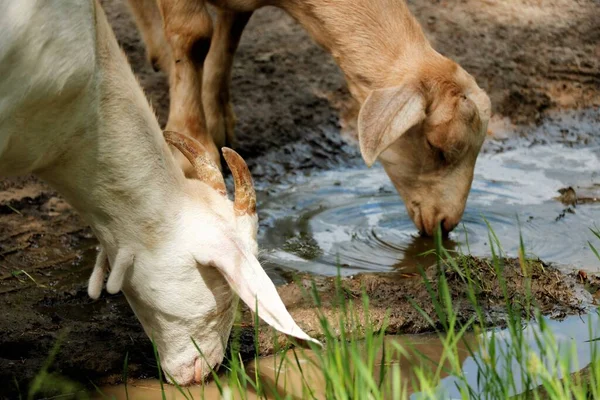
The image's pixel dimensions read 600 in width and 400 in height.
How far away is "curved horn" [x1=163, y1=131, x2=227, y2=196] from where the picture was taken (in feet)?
13.0

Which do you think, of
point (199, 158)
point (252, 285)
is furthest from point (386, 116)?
point (252, 285)

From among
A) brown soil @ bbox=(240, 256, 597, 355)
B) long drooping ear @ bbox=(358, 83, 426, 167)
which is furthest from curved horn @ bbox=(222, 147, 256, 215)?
long drooping ear @ bbox=(358, 83, 426, 167)

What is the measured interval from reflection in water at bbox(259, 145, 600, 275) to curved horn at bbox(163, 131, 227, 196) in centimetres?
168

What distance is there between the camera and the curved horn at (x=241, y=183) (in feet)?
12.5

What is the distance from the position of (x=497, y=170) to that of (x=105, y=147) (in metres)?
4.17

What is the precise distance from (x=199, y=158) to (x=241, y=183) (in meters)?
0.22

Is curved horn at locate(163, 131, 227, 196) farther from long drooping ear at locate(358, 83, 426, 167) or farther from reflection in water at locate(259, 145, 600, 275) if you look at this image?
reflection in water at locate(259, 145, 600, 275)

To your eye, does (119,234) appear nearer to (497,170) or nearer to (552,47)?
(497,170)

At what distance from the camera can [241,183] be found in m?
3.84

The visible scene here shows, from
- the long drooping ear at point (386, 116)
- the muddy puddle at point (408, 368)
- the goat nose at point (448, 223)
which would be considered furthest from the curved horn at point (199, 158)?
the goat nose at point (448, 223)

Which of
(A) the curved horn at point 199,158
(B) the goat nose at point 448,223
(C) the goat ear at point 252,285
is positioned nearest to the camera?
(C) the goat ear at point 252,285

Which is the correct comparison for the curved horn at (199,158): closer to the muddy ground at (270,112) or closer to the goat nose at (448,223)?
the muddy ground at (270,112)

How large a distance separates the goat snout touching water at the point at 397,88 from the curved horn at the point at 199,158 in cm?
141

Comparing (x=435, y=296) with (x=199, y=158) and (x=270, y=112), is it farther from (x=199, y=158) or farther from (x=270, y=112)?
(x=270, y=112)
